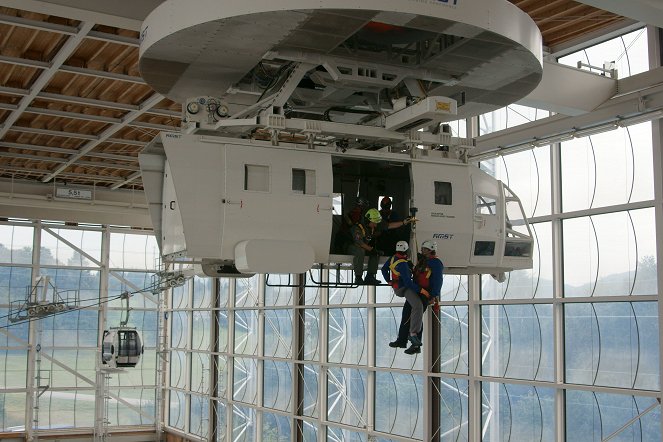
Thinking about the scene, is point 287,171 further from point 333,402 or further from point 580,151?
point 333,402

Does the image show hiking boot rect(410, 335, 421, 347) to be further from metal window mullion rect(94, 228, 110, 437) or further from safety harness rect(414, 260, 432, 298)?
metal window mullion rect(94, 228, 110, 437)

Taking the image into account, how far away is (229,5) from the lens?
1006 centimetres

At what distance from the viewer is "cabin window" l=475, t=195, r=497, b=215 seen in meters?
13.5

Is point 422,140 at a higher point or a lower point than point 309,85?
lower

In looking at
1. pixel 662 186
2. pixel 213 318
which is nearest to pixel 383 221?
pixel 662 186

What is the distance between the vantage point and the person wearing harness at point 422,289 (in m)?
12.8

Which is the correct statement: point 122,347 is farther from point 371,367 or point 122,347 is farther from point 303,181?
point 303,181

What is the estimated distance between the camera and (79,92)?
2342cm

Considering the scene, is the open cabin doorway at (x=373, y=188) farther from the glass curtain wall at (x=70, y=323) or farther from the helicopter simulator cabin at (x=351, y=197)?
the glass curtain wall at (x=70, y=323)

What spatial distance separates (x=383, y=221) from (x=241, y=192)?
285 centimetres

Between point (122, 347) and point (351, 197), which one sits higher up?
point (351, 197)

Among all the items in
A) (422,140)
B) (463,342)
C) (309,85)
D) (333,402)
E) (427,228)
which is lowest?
(333,402)

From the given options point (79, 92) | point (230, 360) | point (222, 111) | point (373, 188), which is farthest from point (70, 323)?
point (222, 111)

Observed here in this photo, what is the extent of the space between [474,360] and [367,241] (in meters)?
10.3
